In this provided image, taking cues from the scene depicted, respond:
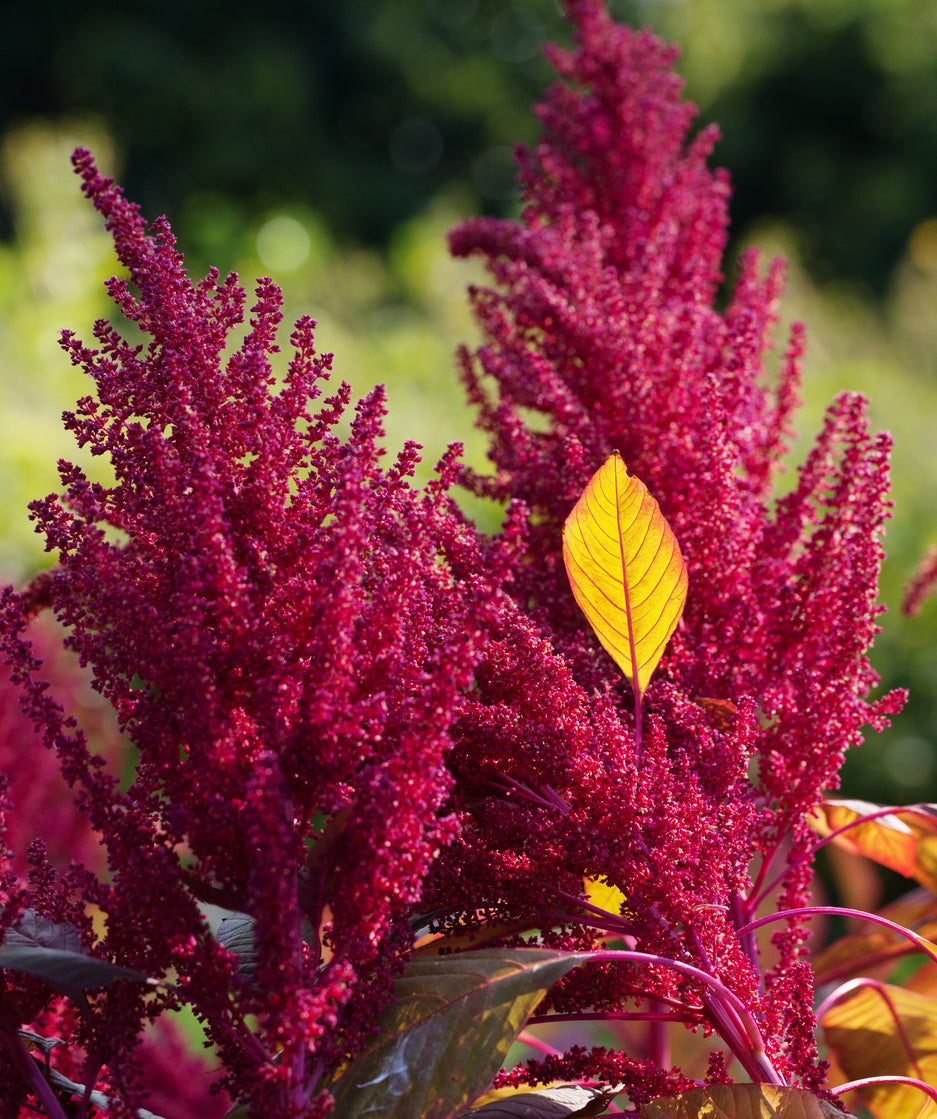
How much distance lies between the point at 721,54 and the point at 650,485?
13511 mm

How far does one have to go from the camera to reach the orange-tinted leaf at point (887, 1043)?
0.65 metres

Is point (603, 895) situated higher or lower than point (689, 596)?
lower

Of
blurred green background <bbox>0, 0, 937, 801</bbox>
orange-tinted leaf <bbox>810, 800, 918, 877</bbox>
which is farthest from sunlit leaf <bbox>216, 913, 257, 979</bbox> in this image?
blurred green background <bbox>0, 0, 937, 801</bbox>

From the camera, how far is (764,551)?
645mm

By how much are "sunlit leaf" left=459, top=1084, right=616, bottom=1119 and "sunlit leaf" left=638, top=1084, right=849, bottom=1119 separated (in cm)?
6

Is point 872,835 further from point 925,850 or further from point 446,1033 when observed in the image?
point 446,1033

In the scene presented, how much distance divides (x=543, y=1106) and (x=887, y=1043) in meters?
0.30

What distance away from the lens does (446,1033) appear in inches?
16.8

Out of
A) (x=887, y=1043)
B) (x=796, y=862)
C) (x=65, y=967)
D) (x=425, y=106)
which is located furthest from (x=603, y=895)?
(x=425, y=106)

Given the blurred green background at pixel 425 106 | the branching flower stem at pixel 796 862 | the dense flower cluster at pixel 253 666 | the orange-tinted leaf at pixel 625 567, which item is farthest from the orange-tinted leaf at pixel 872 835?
the blurred green background at pixel 425 106

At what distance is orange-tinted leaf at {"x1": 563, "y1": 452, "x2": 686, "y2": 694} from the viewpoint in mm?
519

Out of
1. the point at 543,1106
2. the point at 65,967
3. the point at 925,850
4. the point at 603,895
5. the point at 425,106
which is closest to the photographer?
the point at 65,967

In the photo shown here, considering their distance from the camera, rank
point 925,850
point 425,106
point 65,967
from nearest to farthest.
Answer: point 65,967 < point 925,850 < point 425,106

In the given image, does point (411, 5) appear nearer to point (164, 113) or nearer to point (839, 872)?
point (164, 113)
